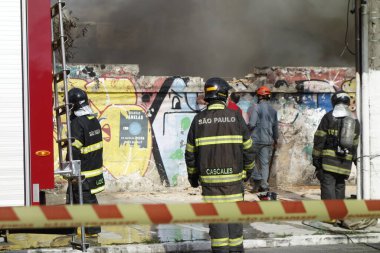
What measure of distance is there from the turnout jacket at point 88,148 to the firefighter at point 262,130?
429 cm

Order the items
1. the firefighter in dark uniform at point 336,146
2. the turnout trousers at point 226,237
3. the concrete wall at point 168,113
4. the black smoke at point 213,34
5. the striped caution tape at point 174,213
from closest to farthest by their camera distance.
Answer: the striped caution tape at point 174,213
the turnout trousers at point 226,237
the firefighter in dark uniform at point 336,146
the concrete wall at point 168,113
the black smoke at point 213,34

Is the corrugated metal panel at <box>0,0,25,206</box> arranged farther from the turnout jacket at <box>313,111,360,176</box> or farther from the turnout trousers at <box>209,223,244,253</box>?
the turnout jacket at <box>313,111,360,176</box>

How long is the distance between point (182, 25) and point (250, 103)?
8.67 meters

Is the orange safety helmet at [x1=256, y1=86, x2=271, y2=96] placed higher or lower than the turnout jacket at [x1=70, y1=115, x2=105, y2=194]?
higher

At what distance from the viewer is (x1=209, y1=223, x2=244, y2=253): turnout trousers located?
5969mm

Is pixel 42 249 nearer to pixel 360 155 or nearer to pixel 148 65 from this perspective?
pixel 360 155

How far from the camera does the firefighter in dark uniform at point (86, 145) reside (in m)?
7.29

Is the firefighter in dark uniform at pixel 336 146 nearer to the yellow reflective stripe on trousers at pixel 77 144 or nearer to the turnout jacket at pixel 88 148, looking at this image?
the turnout jacket at pixel 88 148

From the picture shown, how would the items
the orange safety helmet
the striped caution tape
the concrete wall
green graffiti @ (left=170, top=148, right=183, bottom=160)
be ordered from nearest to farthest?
the striped caution tape → the concrete wall → the orange safety helmet → green graffiti @ (left=170, top=148, right=183, bottom=160)

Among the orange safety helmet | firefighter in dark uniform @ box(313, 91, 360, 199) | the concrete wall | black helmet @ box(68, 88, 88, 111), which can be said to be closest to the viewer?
black helmet @ box(68, 88, 88, 111)

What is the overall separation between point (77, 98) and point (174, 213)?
371 centimetres

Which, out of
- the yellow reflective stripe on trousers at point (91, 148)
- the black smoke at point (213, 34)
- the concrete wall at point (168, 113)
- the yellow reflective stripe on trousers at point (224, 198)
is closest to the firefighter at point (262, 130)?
the concrete wall at point (168, 113)

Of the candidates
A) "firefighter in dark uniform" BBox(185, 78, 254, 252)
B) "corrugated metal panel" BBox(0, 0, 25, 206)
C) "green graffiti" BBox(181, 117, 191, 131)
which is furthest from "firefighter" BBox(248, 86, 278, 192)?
"corrugated metal panel" BBox(0, 0, 25, 206)

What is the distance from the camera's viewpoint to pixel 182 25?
20031 millimetres
